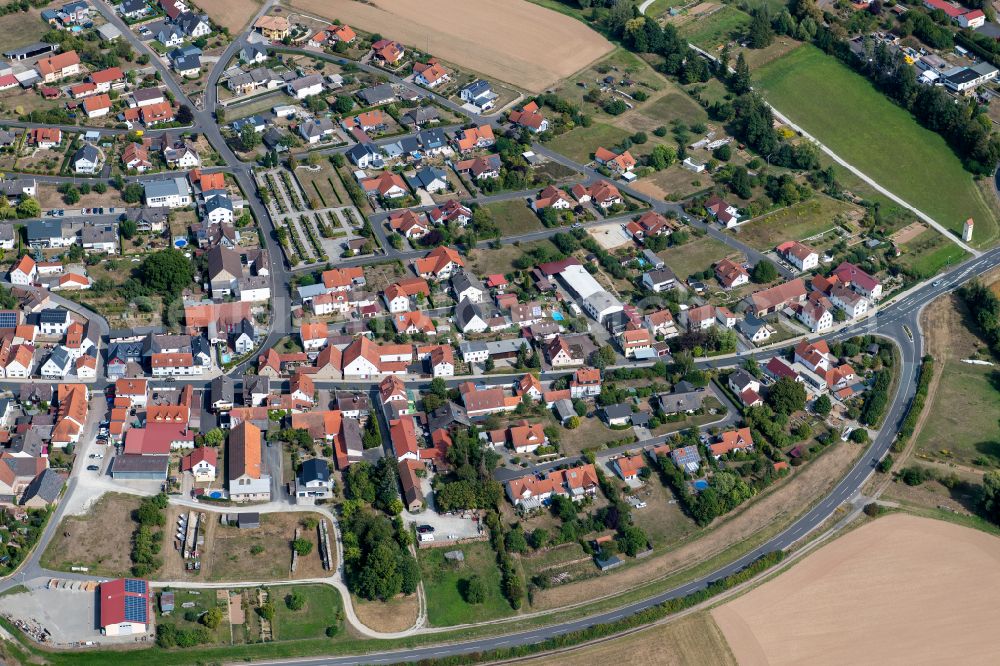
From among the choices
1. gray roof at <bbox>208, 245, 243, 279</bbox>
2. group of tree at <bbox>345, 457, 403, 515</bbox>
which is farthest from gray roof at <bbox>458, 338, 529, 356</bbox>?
gray roof at <bbox>208, 245, 243, 279</bbox>

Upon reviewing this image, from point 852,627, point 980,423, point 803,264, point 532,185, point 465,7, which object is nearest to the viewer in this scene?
point 852,627

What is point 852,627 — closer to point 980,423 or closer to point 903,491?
point 903,491

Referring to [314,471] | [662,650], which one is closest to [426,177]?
[314,471]

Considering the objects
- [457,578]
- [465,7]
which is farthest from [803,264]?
[465,7]

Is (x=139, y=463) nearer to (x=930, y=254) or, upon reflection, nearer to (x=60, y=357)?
(x=60, y=357)

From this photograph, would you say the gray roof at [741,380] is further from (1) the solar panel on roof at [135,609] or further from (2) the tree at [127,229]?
(2) the tree at [127,229]
